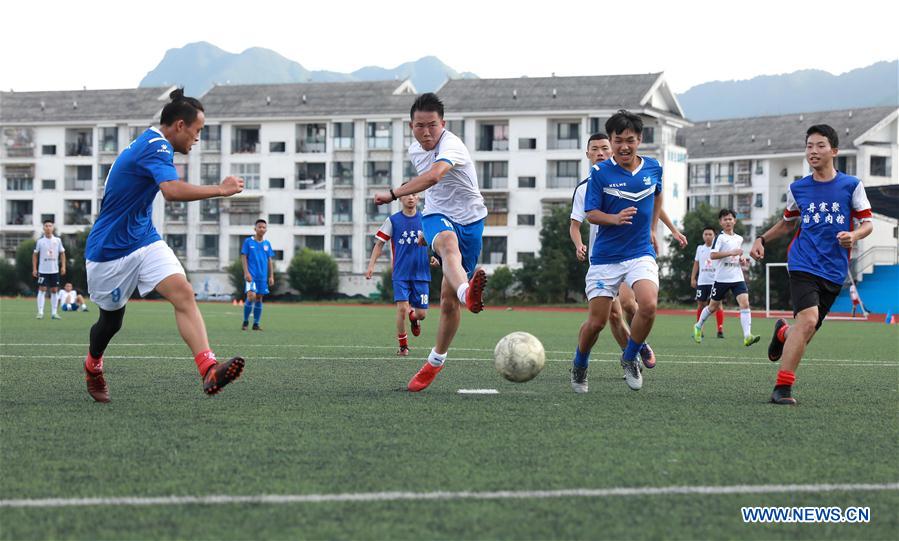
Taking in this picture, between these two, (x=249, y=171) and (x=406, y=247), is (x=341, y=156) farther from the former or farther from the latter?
(x=406, y=247)

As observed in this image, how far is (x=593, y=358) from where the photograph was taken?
13.2m

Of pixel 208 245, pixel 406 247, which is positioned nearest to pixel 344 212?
pixel 208 245

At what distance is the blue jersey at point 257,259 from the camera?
873 inches

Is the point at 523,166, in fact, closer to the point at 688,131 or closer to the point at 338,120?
the point at 338,120

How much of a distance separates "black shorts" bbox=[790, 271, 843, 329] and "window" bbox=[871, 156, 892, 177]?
7930cm

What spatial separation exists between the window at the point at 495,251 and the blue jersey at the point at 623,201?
6747cm

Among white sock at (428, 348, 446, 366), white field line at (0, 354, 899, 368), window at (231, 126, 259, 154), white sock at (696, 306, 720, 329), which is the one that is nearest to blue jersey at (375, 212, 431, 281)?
white field line at (0, 354, 899, 368)

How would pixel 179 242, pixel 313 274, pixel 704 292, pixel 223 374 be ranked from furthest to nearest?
pixel 179 242 → pixel 313 274 → pixel 704 292 → pixel 223 374

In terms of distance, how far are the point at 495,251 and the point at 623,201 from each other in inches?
2692

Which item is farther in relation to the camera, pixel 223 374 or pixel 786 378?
pixel 786 378

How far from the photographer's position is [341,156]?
78.7m

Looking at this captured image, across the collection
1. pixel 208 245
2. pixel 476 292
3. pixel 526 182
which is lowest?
pixel 476 292

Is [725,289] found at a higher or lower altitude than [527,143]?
lower

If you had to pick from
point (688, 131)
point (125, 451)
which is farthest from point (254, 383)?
point (688, 131)
